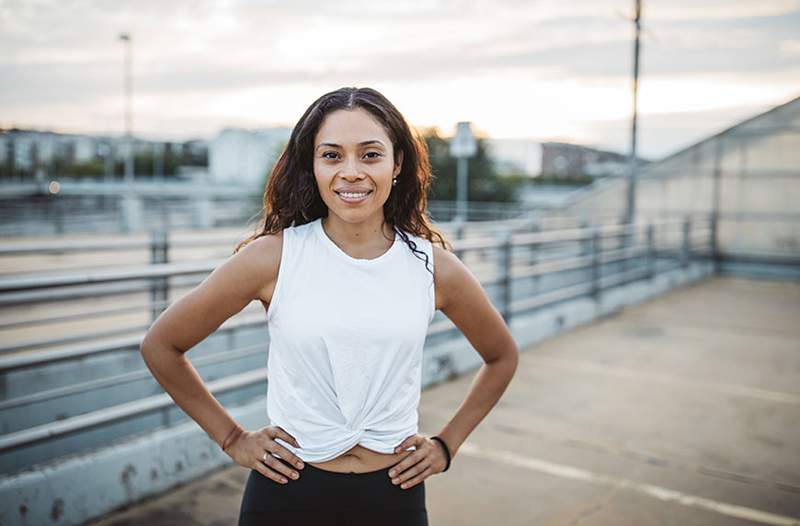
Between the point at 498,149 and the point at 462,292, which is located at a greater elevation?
the point at 498,149

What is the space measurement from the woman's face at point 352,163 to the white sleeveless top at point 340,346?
0.36 ft

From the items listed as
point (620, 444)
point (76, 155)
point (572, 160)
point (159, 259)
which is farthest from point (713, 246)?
point (76, 155)

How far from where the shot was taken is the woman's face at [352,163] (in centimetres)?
174

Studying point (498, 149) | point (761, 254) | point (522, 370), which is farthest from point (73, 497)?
point (498, 149)

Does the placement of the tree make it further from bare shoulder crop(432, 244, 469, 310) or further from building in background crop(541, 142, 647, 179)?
building in background crop(541, 142, 647, 179)

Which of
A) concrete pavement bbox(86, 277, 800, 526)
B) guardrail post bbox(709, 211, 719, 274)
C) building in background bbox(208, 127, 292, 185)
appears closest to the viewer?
concrete pavement bbox(86, 277, 800, 526)

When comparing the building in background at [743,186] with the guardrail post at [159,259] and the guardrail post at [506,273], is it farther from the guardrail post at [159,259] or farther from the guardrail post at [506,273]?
the guardrail post at [159,259]

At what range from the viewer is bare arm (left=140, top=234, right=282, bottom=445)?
1753mm

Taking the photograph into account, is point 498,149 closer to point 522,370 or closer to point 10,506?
point 522,370

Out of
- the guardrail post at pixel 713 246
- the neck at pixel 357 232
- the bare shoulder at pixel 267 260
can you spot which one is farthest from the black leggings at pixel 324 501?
the guardrail post at pixel 713 246

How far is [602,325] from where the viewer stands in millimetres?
9258

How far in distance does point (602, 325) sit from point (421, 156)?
25.5 ft

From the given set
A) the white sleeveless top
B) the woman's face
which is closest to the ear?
the woman's face

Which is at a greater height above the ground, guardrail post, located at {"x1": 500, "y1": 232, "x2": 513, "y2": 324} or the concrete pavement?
guardrail post, located at {"x1": 500, "y1": 232, "x2": 513, "y2": 324}
